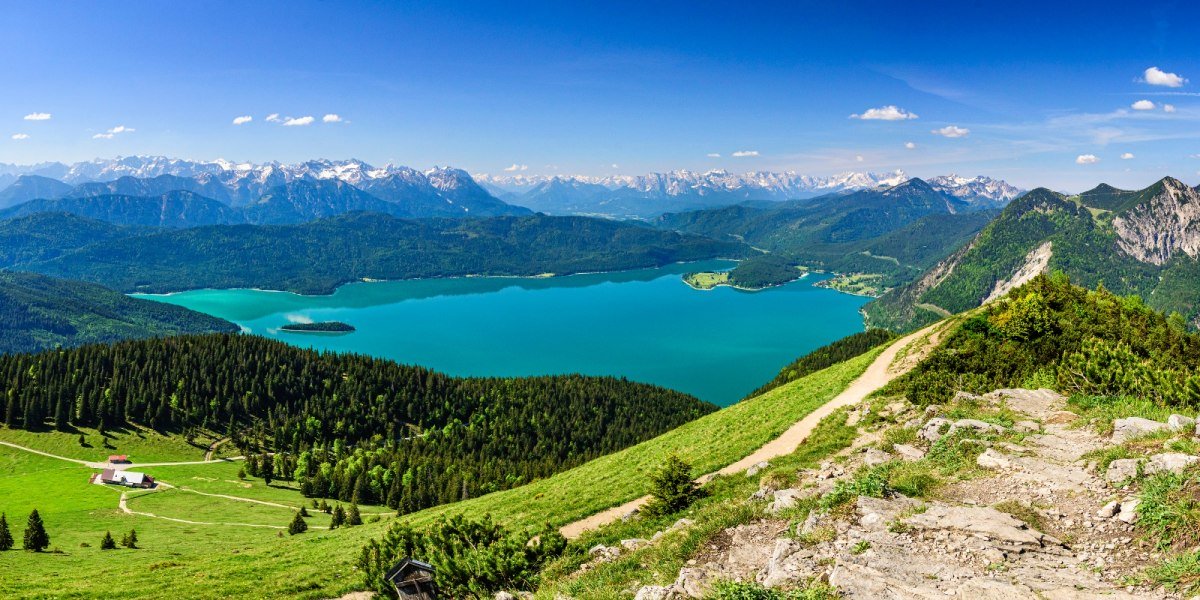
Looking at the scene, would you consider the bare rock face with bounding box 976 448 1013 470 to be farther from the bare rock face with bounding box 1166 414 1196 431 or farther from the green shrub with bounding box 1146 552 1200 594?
the green shrub with bounding box 1146 552 1200 594

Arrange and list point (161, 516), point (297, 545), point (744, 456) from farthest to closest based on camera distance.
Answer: point (161, 516)
point (297, 545)
point (744, 456)

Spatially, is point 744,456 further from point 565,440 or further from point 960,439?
point 565,440

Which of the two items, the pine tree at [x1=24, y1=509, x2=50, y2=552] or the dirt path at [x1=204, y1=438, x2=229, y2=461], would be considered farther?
the dirt path at [x1=204, y1=438, x2=229, y2=461]

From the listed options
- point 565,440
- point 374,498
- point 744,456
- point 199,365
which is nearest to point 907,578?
point 744,456

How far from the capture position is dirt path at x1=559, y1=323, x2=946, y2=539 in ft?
106

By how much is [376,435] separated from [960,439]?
129014mm

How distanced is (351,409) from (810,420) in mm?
122375

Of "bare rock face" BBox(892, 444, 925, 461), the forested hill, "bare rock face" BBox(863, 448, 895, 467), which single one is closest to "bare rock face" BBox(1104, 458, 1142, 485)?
"bare rock face" BBox(892, 444, 925, 461)

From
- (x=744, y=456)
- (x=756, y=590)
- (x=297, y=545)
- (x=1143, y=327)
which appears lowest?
(x=297, y=545)

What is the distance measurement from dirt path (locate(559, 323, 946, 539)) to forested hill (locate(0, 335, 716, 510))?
56.6 metres

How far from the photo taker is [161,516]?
67.9 meters

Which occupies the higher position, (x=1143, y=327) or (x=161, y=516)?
(x=1143, y=327)

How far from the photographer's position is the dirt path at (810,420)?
32406 millimetres

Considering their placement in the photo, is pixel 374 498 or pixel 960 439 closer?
pixel 960 439
